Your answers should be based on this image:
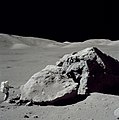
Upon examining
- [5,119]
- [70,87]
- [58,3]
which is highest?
[58,3]

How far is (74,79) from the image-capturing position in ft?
8.32

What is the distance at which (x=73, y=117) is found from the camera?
2035mm

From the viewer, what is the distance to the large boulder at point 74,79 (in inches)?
91.2

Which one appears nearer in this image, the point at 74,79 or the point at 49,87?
the point at 49,87

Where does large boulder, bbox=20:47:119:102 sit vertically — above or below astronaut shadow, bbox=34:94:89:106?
above

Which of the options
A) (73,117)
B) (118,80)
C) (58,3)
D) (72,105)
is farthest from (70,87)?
(58,3)

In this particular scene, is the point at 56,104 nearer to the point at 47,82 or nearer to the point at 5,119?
the point at 47,82

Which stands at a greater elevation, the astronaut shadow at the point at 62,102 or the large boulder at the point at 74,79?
the large boulder at the point at 74,79

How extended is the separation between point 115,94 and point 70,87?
39 centimetres

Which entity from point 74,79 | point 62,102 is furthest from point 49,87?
point 74,79

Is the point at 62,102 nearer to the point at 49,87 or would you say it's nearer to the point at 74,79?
the point at 49,87

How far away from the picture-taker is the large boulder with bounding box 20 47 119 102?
232cm

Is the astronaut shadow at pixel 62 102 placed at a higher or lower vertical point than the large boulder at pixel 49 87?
lower

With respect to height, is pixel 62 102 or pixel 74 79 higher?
pixel 74 79
